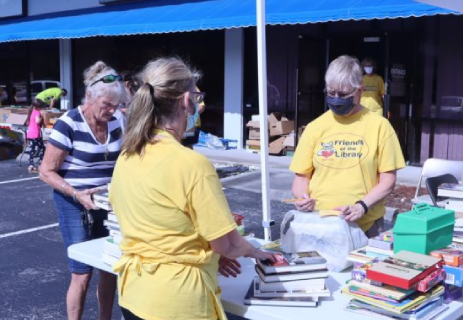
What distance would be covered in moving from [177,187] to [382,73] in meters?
8.94

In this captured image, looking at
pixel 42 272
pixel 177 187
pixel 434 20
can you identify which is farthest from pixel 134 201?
pixel 434 20

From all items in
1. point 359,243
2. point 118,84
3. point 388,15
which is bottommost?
point 359,243

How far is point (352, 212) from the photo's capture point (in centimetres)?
295

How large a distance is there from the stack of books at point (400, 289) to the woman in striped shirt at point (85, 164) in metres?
1.56

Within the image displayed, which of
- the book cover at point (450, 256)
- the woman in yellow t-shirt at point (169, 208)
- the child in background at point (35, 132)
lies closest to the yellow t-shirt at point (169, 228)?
the woman in yellow t-shirt at point (169, 208)

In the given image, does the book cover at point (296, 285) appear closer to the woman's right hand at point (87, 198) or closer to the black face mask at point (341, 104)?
the black face mask at point (341, 104)

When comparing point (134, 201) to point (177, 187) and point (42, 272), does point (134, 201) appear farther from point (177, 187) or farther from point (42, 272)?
point (42, 272)

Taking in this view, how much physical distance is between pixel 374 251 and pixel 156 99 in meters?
1.17

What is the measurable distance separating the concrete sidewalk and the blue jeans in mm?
4764

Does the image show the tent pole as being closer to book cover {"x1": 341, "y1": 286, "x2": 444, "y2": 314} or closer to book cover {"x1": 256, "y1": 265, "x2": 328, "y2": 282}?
book cover {"x1": 256, "y1": 265, "x2": 328, "y2": 282}

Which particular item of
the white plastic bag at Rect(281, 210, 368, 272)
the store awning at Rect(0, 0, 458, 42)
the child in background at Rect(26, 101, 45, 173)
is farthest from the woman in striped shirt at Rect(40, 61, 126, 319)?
the child in background at Rect(26, 101, 45, 173)

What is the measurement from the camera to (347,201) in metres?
3.10

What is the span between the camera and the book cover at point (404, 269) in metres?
2.15

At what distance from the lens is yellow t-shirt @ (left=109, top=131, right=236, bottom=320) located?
2064mm
